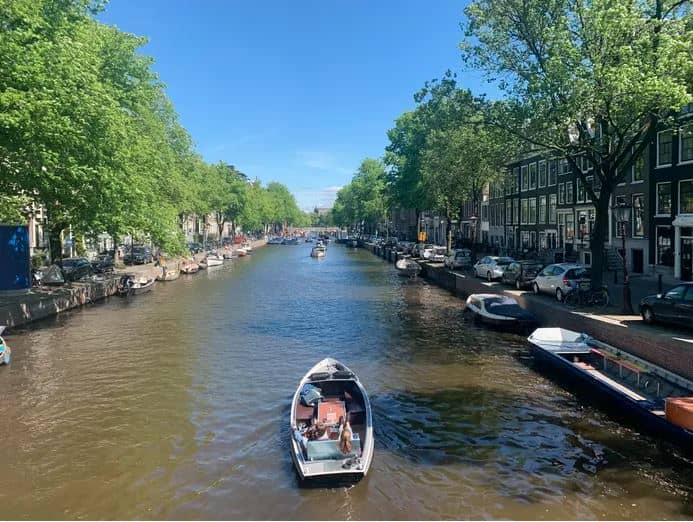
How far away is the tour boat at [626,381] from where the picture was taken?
1278 centimetres

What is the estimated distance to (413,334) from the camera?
87.7ft

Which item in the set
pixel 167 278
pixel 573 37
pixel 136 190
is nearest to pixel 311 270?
pixel 167 278

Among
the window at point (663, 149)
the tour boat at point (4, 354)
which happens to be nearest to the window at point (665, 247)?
the window at point (663, 149)

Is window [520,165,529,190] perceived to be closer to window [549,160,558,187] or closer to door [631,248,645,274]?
window [549,160,558,187]

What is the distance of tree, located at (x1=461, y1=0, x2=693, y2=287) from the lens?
20938 mm

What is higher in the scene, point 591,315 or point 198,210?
point 198,210

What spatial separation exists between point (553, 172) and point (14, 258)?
4693 cm

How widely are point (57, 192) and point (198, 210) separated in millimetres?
54070

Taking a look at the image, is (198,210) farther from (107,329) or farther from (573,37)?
(573,37)

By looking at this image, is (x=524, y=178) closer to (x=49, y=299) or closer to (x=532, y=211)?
(x=532, y=211)

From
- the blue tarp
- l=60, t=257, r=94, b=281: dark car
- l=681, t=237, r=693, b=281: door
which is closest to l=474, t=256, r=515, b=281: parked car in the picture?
l=681, t=237, r=693, b=281: door

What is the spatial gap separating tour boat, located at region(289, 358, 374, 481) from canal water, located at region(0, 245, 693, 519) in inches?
19.0

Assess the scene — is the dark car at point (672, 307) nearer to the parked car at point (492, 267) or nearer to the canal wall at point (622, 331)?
the canal wall at point (622, 331)

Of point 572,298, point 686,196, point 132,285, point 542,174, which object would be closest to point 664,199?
point 686,196
